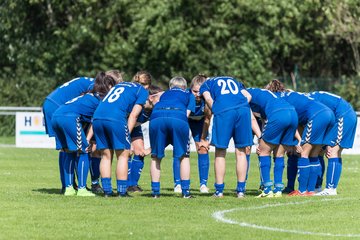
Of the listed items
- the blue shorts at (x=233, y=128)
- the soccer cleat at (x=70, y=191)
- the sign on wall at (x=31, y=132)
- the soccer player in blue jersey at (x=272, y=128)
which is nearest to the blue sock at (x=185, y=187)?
the blue shorts at (x=233, y=128)

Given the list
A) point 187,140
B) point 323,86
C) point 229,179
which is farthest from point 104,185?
point 323,86

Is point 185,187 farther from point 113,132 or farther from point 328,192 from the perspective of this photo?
point 328,192

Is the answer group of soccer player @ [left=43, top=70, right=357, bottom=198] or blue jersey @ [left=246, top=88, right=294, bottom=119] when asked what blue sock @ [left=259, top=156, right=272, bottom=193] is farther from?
blue jersey @ [left=246, top=88, right=294, bottom=119]

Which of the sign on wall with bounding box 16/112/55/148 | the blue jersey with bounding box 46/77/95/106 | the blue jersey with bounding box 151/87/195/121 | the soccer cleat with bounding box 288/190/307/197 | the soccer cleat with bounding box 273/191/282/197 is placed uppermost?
the blue jersey with bounding box 151/87/195/121

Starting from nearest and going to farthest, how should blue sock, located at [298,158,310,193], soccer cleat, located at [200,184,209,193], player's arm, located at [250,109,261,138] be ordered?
blue sock, located at [298,158,310,193] → player's arm, located at [250,109,261,138] → soccer cleat, located at [200,184,209,193]

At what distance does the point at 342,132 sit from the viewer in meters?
15.9

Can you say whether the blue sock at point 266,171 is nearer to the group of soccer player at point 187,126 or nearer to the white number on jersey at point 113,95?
the group of soccer player at point 187,126

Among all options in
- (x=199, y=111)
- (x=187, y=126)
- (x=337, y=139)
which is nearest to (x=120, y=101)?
(x=187, y=126)

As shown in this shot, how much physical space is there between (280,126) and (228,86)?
946 millimetres

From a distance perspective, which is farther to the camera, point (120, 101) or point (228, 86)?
point (228, 86)

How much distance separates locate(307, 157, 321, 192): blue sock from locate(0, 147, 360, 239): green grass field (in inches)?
17.0

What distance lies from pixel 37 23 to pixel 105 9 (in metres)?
3.33

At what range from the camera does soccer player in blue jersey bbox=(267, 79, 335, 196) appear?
15.7 metres

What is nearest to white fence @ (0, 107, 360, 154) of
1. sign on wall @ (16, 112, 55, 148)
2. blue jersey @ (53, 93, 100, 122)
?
sign on wall @ (16, 112, 55, 148)
